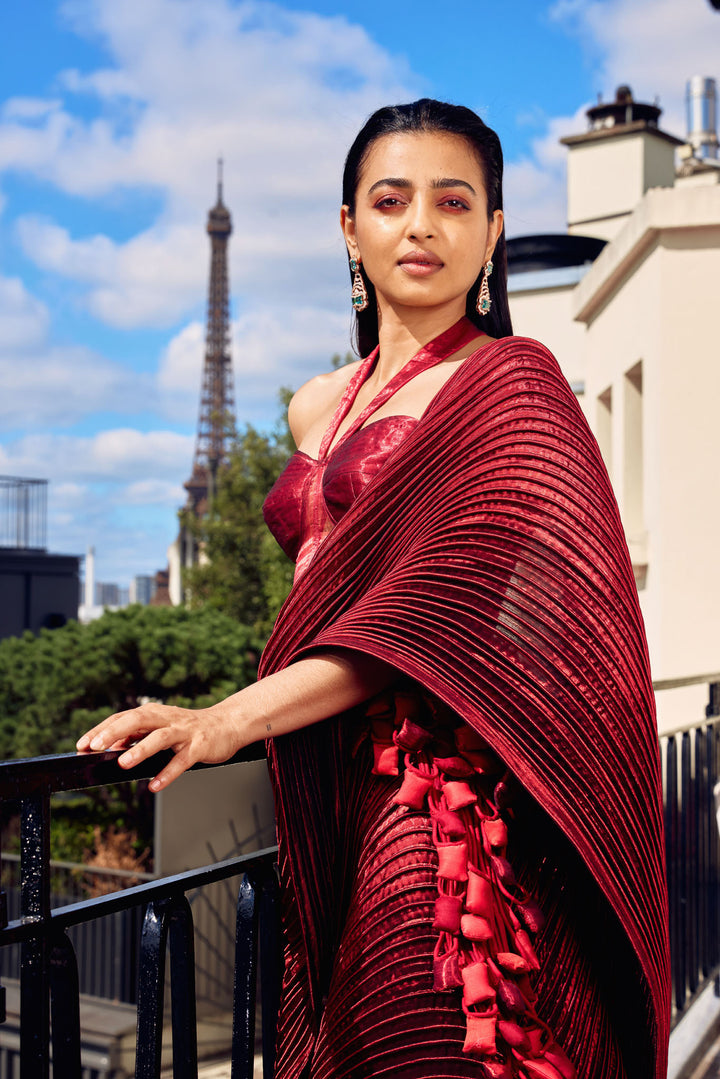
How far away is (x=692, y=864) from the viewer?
403cm

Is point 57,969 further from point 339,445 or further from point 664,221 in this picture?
point 664,221

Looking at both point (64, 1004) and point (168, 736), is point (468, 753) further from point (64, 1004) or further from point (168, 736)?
point (64, 1004)

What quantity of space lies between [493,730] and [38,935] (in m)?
0.67

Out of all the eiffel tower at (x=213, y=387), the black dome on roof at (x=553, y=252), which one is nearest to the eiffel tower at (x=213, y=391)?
the eiffel tower at (x=213, y=387)

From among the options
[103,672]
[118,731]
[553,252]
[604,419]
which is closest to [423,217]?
[118,731]

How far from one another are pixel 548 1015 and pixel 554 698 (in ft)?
1.56

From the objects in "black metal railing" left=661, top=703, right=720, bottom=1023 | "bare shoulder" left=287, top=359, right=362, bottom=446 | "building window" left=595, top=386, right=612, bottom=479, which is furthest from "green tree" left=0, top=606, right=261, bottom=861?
"bare shoulder" left=287, top=359, right=362, bottom=446

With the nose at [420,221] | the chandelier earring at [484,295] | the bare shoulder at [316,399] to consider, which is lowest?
the bare shoulder at [316,399]

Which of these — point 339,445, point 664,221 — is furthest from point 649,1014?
point 664,221

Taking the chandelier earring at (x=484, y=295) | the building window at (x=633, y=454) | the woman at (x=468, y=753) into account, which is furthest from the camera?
the building window at (x=633, y=454)

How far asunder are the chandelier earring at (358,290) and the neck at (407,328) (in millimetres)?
76

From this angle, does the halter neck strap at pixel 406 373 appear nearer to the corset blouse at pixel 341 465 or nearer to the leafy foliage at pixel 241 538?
the corset blouse at pixel 341 465

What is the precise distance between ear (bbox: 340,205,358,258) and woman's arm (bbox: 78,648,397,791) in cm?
86

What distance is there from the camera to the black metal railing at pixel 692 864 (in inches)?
150
